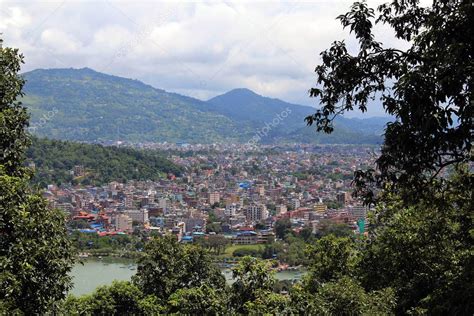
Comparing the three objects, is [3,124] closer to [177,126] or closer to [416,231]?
[416,231]

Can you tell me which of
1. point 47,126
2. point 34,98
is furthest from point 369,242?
point 34,98

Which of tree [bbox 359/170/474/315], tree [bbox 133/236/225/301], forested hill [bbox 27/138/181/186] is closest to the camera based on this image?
tree [bbox 359/170/474/315]

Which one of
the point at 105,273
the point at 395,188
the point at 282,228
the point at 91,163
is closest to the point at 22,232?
the point at 395,188

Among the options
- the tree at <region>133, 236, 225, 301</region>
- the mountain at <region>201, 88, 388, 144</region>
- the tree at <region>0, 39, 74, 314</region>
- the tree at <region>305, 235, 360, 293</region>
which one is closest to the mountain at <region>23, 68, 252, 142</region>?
the mountain at <region>201, 88, 388, 144</region>

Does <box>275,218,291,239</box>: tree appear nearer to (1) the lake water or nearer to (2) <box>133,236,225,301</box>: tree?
(1) the lake water

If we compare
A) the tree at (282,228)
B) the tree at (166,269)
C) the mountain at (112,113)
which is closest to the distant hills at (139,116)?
the mountain at (112,113)

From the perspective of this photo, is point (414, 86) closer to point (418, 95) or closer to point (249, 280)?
point (418, 95)

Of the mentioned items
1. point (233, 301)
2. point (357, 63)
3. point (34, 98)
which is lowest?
point (233, 301)
